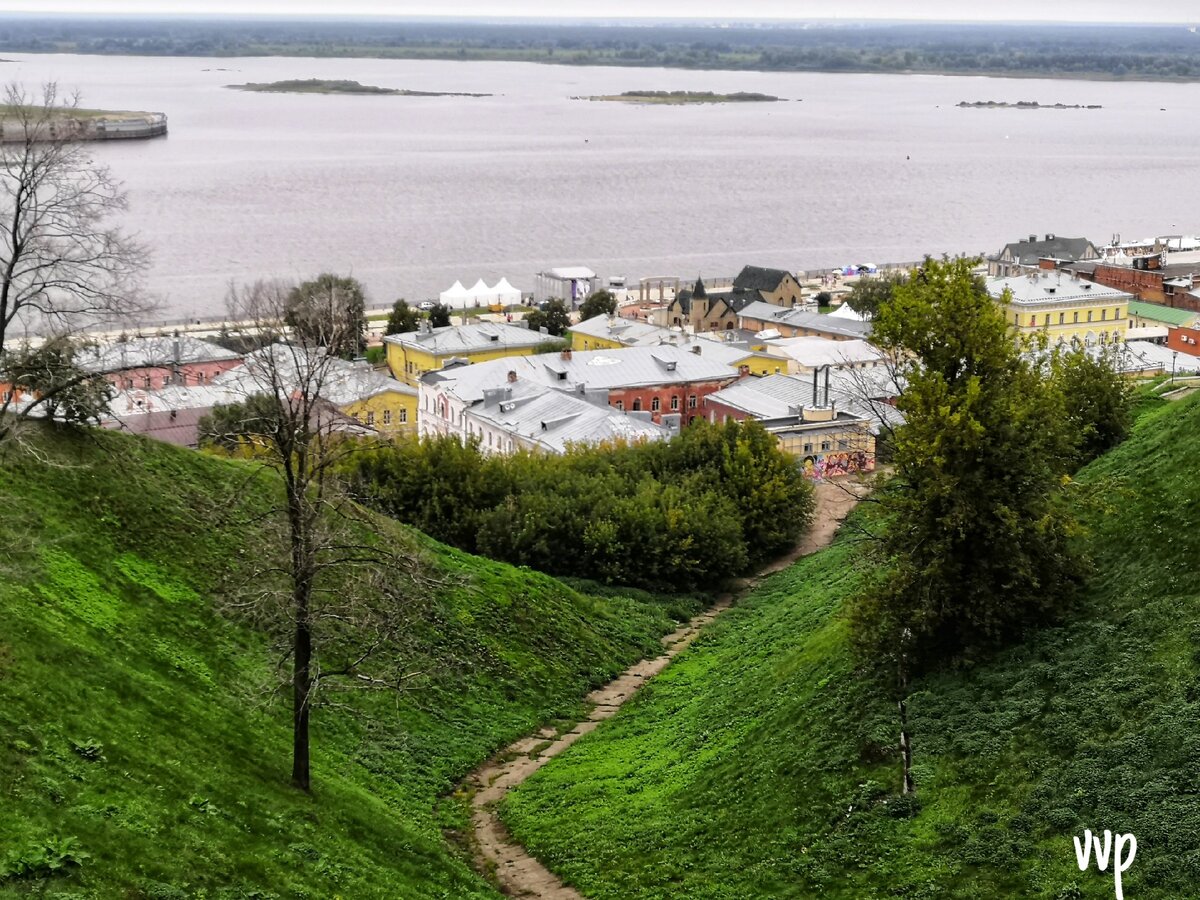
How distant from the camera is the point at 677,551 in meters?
35.4

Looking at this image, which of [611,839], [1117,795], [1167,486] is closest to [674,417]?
[1167,486]

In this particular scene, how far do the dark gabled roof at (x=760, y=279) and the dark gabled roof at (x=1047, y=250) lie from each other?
→ 14.5 m

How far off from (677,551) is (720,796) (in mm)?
15769

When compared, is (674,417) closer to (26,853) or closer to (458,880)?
(458,880)

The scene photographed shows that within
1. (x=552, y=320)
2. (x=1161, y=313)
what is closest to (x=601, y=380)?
(x=552, y=320)

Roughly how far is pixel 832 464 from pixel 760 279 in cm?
4301

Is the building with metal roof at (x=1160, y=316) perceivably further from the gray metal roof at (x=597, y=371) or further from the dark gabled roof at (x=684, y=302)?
the gray metal roof at (x=597, y=371)

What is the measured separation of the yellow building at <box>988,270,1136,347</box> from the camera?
224ft

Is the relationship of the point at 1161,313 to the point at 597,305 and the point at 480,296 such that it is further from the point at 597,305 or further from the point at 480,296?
the point at 480,296

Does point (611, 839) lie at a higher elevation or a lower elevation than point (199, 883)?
lower

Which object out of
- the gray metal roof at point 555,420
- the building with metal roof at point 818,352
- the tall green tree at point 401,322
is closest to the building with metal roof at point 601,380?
the gray metal roof at point 555,420

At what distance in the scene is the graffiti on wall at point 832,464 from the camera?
46.3 metres

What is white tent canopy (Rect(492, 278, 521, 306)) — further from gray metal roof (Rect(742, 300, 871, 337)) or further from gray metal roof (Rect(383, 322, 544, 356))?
gray metal roof (Rect(383, 322, 544, 356))

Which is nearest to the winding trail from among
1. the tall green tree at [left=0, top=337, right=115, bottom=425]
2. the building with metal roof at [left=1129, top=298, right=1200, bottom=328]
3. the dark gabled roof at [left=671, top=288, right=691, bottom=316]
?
the tall green tree at [left=0, top=337, right=115, bottom=425]
